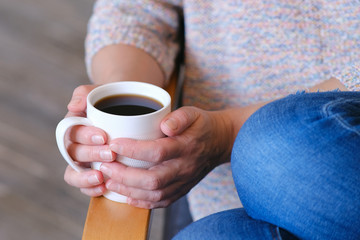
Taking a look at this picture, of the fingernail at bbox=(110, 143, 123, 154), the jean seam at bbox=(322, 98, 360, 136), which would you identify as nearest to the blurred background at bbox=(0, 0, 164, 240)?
the fingernail at bbox=(110, 143, 123, 154)

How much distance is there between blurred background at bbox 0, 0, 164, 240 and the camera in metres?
1.55

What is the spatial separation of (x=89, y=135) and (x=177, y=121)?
12 centimetres

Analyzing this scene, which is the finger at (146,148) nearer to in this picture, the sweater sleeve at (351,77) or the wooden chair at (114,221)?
the wooden chair at (114,221)

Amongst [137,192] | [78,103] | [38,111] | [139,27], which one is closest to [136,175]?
[137,192]

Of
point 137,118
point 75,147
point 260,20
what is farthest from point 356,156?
point 260,20

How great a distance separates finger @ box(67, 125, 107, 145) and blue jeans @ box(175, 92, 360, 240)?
16cm

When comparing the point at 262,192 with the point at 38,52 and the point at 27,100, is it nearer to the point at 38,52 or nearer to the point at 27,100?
the point at 27,100

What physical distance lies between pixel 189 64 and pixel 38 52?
1.47m

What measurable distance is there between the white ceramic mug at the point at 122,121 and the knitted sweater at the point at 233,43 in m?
0.25

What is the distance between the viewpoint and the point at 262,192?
18.0 inches

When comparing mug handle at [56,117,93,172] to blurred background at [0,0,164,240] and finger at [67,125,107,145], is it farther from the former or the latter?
blurred background at [0,0,164,240]

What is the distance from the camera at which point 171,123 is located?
545 mm

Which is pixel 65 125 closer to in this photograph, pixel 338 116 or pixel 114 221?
pixel 114 221

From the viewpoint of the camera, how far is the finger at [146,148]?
0.52 metres
